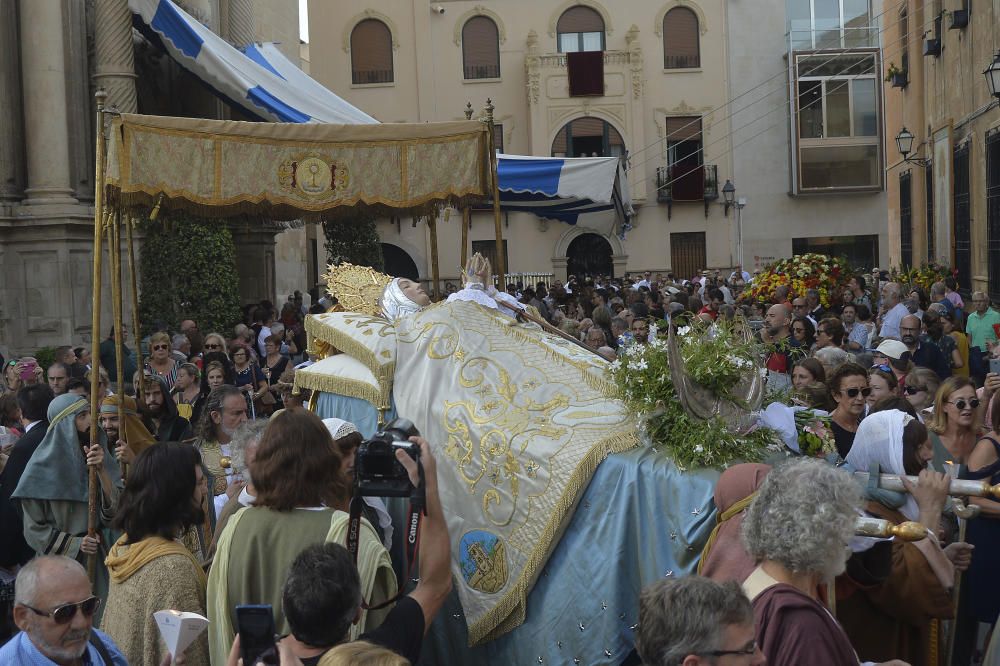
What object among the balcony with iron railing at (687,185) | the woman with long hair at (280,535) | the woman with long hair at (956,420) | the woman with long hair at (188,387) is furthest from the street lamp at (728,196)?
the woman with long hair at (280,535)

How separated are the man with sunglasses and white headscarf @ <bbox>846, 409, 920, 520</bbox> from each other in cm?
262

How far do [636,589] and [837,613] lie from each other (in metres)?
1.14

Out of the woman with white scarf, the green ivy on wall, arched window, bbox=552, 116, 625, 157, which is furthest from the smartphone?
arched window, bbox=552, 116, 625, 157

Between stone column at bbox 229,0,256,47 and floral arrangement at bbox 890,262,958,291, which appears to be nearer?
floral arrangement at bbox 890,262,958,291

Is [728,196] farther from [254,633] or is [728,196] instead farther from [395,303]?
[254,633]

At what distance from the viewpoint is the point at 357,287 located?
7406 millimetres

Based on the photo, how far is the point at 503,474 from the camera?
17.1 feet

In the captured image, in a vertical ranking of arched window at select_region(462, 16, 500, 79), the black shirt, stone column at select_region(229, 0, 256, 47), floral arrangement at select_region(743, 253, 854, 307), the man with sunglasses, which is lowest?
the black shirt

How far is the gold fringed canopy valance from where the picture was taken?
24.1ft

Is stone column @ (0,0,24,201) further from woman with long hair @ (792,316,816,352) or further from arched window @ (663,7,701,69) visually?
arched window @ (663,7,701,69)

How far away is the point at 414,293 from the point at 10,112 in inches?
375

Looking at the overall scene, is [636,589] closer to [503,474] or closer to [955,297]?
[503,474]

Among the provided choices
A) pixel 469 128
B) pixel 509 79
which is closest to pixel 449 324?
pixel 469 128

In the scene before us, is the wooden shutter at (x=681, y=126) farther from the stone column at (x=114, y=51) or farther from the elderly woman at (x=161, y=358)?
the elderly woman at (x=161, y=358)
